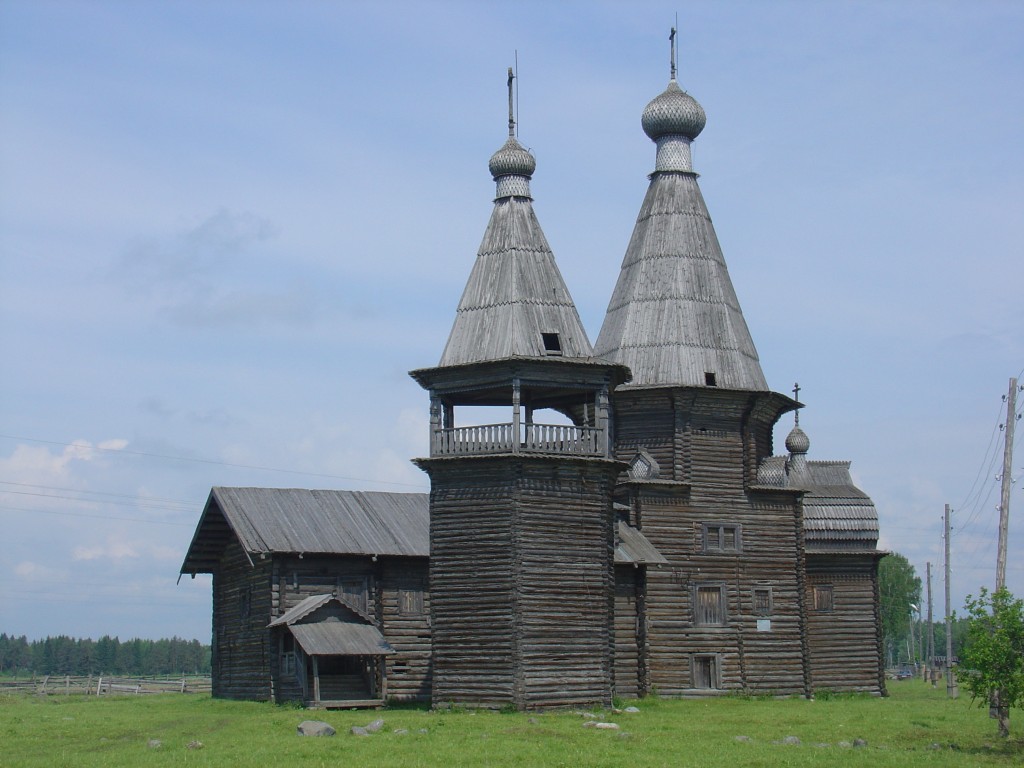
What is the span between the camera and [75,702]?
48250 mm

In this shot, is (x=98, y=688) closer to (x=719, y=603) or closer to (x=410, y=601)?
(x=410, y=601)

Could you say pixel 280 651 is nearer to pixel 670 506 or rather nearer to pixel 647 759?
pixel 670 506

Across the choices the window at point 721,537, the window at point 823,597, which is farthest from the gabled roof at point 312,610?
the window at point 823,597

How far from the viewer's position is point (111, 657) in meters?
133

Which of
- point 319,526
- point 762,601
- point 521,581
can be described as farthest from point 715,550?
point 319,526

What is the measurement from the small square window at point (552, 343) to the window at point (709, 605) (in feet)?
34.9

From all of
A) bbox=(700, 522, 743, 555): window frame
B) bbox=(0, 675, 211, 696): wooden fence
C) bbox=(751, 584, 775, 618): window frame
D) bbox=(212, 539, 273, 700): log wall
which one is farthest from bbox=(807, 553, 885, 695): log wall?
bbox=(0, 675, 211, 696): wooden fence

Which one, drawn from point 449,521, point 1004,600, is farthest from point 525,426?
point 1004,600

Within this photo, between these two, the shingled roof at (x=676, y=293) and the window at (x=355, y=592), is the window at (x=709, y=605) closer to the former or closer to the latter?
the shingled roof at (x=676, y=293)

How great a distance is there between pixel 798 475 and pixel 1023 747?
764 inches

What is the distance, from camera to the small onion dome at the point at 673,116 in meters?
49.4

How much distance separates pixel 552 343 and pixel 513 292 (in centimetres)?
178

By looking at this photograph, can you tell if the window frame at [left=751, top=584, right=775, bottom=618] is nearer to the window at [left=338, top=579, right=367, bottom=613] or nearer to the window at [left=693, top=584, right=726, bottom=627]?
the window at [left=693, top=584, right=726, bottom=627]

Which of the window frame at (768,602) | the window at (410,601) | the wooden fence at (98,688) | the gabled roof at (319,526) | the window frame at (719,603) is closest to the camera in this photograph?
the gabled roof at (319,526)
